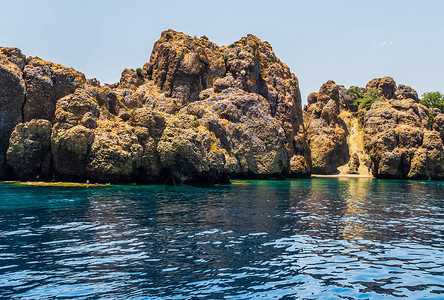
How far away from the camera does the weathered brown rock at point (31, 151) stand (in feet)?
128

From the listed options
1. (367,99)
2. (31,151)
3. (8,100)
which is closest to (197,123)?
(31,151)

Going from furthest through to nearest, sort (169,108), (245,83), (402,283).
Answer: (245,83)
(169,108)
(402,283)

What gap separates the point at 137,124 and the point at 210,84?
41055 millimetres

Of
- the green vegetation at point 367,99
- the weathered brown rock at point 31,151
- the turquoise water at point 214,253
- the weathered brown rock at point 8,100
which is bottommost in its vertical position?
the turquoise water at point 214,253

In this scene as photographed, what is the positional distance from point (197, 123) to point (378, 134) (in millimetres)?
55378

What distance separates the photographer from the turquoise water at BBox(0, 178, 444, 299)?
8711 mm

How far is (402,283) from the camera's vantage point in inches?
367

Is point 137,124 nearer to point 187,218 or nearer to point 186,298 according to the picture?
point 187,218

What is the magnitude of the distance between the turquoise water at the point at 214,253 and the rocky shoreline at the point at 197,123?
19.1 meters

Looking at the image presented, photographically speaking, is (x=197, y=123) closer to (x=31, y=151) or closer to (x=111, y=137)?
(x=111, y=137)

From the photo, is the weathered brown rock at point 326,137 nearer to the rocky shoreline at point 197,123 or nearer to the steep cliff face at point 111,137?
the rocky shoreline at point 197,123

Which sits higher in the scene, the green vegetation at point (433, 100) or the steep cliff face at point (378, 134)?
the green vegetation at point (433, 100)

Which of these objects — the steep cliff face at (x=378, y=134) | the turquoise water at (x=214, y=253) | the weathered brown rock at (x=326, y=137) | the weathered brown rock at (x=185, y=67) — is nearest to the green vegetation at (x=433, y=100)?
the steep cliff face at (x=378, y=134)

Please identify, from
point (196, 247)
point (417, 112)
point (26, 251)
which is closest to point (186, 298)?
point (196, 247)
